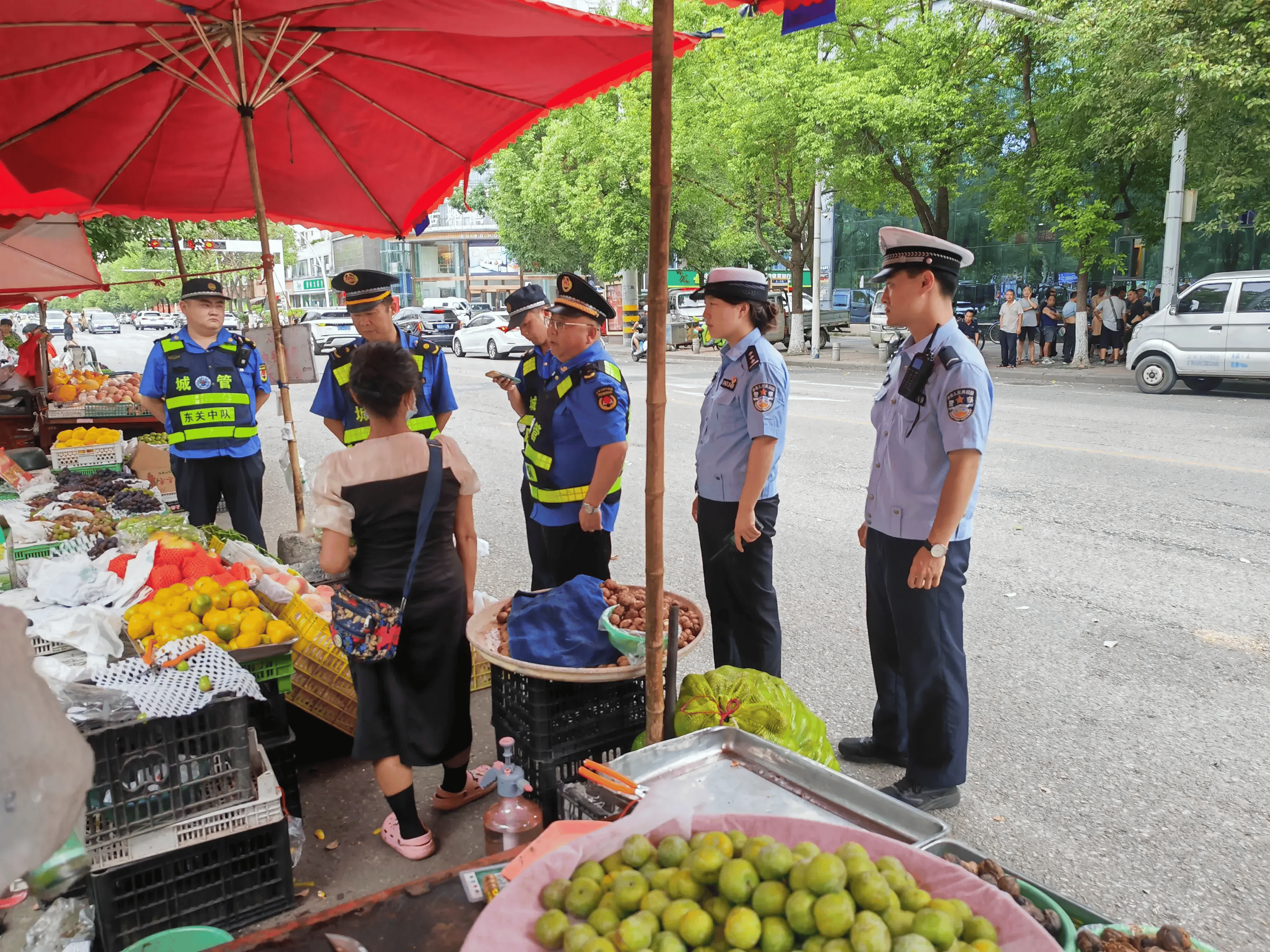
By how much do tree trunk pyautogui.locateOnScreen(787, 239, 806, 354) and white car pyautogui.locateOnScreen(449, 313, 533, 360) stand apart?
7.86 meters

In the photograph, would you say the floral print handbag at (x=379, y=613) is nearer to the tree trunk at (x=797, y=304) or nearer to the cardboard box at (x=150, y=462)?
the cardboard box at (x=150, y=462)

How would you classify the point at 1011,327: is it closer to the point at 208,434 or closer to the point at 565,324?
the point at 565,324

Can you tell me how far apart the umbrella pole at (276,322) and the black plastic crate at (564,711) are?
114 inches

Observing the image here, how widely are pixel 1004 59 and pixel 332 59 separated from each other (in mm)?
17700

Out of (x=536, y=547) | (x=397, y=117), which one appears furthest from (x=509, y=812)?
(x=397, y=117)

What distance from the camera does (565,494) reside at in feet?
13.8

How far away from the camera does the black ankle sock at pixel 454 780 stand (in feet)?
11.3

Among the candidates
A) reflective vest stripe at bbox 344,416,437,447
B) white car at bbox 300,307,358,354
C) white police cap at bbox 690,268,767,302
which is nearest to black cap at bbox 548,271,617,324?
white police cap at bbox 690,268,767,302

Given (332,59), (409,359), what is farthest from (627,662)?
(332,59)

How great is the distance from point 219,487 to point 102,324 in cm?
5067

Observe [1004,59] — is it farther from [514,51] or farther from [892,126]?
[514,51]

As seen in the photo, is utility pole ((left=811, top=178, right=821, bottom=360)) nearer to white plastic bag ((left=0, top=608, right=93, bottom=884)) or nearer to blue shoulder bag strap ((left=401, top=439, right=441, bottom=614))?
blue shoulder bag strap ((left=401, top=439, right=441, bottom=614))

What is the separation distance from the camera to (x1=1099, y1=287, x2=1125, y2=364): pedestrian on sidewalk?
19.5 metres

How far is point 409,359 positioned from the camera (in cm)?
294
